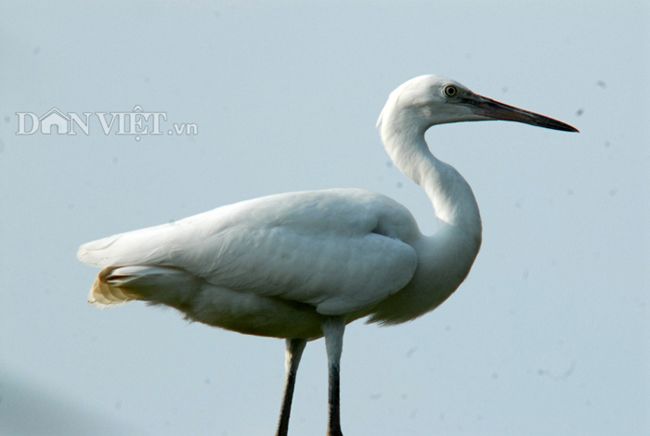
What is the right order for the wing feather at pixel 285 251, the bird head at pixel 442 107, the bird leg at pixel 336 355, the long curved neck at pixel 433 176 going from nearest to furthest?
1. the wing feather at pixel 285 251
2. the bird leg at pixel 336 355
3. the long curved neck at pixel 433 176
4. the bird head at pixel 442 107

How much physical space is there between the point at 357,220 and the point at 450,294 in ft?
2.48

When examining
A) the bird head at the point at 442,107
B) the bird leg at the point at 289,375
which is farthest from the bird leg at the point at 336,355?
the bird head at the point at 442,107

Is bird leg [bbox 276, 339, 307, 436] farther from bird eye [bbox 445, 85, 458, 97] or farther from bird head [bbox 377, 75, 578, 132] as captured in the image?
bird eye [bbox 445, 85, 458, 97]

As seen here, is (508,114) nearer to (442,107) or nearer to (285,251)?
(442,107)

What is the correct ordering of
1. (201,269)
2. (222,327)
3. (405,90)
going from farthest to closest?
(405,90)
(222,327)
(201,269)

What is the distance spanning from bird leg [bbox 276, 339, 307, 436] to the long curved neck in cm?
112

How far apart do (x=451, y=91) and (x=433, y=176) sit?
0.52m

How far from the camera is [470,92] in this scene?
454 centimetres

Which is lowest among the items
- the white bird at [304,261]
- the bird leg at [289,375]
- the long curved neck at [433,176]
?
the bird leg at [289,375]

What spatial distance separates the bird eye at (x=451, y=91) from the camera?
4473 mm

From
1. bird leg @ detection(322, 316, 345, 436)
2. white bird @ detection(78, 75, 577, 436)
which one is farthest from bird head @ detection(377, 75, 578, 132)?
bird leg @ detection(322, 316, 345, 436)

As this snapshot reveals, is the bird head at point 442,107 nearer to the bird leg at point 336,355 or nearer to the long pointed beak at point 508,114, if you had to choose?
the long pointed beak at point 508,114

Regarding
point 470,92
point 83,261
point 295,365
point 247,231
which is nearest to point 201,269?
point 247,231

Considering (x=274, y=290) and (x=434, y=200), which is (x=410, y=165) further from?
(x=274, y=290)
